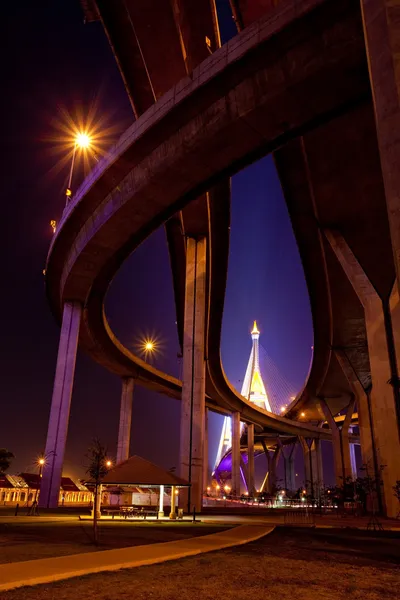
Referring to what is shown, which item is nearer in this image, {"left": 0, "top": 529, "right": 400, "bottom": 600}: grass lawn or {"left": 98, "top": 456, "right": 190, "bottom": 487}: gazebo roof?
{"left": 0, "top": 529, "right": 400, "bottom": 600}: grass lawn

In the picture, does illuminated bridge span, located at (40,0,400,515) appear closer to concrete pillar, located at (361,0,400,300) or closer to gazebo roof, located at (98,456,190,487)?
concrete pillar, located at (361,0,400,300)

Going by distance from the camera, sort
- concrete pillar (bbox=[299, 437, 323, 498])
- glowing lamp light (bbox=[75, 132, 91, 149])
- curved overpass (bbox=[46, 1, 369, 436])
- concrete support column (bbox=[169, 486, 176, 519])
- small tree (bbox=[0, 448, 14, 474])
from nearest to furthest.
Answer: curved overpass (bbox=[46, 1, 369, 436])
concrete support column (bbox=[169, 486, 176, 519])
glowing lamp light (bbox=[75, 132, 91, 149])
small tree (bbox=[0, 448, 14, 474])
concrete pillar (bbox=[299, 437, 323, 498])

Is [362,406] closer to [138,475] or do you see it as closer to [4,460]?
[138,475]

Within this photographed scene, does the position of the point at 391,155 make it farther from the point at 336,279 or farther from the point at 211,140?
the point at 336,279

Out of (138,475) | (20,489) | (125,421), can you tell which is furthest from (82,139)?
(20,489)

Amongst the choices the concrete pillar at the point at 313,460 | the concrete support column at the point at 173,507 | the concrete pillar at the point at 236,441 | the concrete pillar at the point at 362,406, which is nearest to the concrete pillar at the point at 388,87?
the concrete support column at the point at 173,507

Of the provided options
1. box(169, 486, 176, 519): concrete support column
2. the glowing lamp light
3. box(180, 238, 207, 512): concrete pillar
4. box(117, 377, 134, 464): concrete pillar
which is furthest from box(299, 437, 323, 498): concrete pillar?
the glowing lamp light

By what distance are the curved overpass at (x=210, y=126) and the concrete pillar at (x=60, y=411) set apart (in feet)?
15.0

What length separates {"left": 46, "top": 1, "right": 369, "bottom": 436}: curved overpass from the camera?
14398mm

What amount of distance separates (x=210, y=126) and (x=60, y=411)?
22.4 m

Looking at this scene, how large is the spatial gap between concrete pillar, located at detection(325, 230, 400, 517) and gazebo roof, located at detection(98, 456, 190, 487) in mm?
11494

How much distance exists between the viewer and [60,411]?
31266 mm

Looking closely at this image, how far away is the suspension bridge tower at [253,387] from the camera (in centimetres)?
10975

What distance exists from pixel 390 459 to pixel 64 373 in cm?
2200
